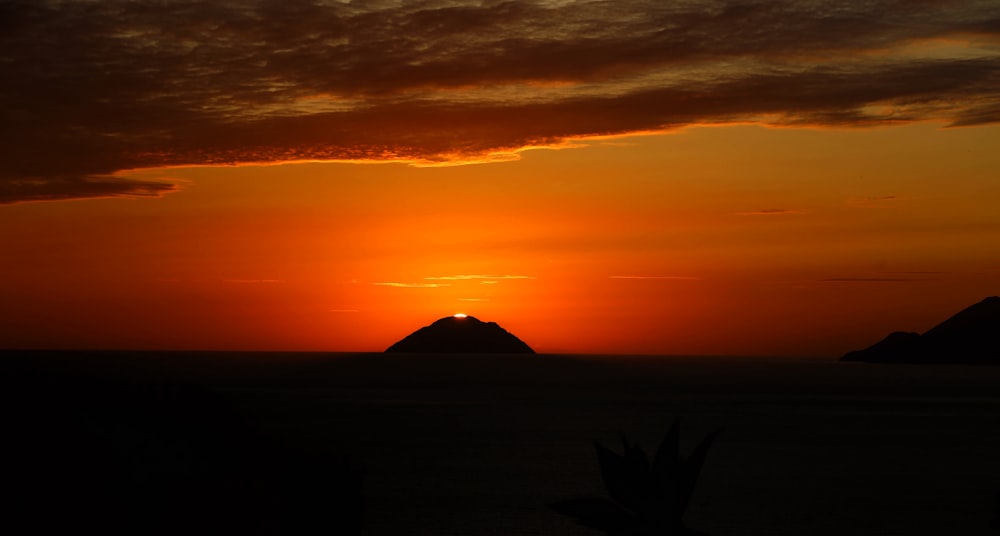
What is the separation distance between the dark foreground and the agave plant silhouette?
2.40ft

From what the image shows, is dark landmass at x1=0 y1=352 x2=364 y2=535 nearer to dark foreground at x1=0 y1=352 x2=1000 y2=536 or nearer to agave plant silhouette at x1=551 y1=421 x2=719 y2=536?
dark foreground at x1=0 y1=352 x2=1000 y2=536

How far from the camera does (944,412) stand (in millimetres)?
156375

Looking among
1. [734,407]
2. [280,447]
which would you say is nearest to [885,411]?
[734,407]

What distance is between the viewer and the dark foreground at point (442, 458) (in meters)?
14.8

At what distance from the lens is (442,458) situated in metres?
88.3

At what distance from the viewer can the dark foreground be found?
14.8 meters

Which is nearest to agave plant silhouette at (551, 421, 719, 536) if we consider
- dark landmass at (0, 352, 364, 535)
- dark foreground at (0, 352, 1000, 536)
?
dark foreground at (0, 352, 1000, 536)

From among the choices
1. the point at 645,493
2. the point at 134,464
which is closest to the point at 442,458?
the point at 134,464

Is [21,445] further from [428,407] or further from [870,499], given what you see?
[428,407]

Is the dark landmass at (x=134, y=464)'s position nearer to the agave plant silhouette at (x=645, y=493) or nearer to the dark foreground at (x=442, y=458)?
the dark foreground at (x=442, y=458)

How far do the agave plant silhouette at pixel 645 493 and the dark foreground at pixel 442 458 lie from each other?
0.73 m

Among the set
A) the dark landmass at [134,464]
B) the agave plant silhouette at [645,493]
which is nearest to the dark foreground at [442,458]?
the dark landmass at [134,464]

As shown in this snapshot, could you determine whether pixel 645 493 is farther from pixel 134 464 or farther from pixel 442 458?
pixel 442 458

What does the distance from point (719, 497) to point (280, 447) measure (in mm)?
55940
